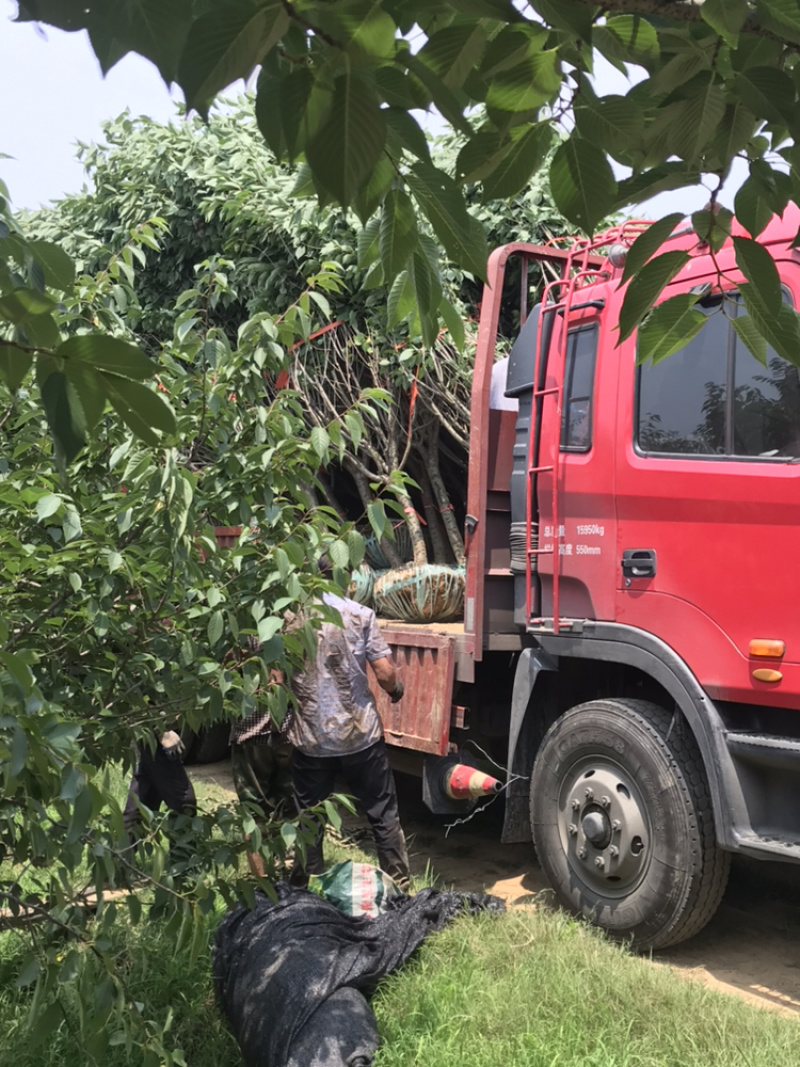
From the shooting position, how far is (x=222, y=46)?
1032mm

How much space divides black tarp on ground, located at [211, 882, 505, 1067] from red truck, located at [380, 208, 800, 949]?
978 mm

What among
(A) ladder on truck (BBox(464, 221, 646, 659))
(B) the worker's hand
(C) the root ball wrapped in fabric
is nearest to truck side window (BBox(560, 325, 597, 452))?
(A) ladder on truck (BBox(464, 221, 646, 659))

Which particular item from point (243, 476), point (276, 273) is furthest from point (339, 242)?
point (243, 476)

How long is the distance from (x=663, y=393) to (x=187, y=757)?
16.9 feet

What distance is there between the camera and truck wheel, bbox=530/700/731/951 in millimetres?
4141

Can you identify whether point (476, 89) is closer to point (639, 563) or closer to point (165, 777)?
point (639, 563)

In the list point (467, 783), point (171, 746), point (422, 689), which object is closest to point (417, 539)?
point (422, 689)

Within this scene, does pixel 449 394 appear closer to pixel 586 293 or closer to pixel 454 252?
pixel 586 293

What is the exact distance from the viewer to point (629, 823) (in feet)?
14.3

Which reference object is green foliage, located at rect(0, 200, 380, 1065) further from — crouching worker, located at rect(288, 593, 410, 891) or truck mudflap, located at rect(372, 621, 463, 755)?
truck mudflap, located at rect(372, 621, 463, 755)

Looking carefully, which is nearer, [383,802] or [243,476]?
[243,476]

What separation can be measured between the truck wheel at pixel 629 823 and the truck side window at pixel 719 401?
3.67 feet

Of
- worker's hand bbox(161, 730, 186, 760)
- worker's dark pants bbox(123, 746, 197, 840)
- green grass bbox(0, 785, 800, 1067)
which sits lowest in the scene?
green grass bbox(0, 785, 800, 1067)

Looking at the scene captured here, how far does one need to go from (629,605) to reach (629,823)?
0.88 metres
